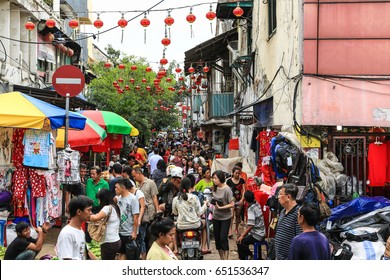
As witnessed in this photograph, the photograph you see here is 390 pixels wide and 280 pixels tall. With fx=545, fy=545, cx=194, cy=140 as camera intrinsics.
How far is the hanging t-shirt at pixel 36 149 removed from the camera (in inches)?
367

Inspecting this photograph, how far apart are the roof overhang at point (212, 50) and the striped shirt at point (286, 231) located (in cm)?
1683

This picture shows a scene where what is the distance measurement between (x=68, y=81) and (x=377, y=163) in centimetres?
564

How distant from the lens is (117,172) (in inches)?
396

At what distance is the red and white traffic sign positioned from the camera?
846 centimetres

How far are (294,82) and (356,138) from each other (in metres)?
1.71

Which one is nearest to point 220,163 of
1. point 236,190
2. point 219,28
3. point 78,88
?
point 236,190

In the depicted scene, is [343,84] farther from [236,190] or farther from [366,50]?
[236,190]

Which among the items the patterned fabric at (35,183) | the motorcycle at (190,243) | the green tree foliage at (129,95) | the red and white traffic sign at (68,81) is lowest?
the motorcycle at (190,243)

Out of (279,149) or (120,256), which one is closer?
(120,256)

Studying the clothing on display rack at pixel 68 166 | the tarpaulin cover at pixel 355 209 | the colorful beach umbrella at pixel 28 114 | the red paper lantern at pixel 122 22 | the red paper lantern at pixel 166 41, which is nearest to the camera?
the tarpaulin cover at pixel 355 209

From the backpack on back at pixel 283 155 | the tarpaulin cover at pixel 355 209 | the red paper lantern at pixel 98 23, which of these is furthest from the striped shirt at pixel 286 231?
the red paper lantern at pixel 98 23

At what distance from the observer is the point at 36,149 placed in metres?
9.38

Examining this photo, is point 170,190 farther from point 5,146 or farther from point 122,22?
point 122,22

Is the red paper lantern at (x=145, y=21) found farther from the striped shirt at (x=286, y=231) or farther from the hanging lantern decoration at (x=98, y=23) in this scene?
the striped shirt at (x=286, y=231)
